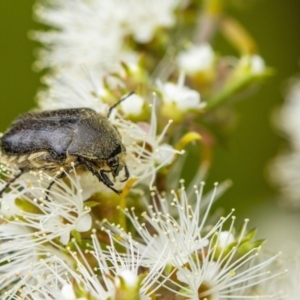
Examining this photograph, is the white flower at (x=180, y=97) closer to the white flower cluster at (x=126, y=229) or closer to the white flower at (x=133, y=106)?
the white flower cluster at (x=126, y=229)

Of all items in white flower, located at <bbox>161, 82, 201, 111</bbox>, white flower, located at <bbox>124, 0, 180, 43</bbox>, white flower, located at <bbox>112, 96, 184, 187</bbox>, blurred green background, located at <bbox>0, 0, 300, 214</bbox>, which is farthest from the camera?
blurred green background, located at <bbox>0, 0, 300, 214</bbox>

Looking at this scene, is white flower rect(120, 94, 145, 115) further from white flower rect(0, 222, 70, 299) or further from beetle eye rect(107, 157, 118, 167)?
white flower rect(0, 222, 70, 299)

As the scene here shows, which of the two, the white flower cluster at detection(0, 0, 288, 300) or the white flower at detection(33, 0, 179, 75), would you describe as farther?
the white flower at detection(33, 0, 179, 75)

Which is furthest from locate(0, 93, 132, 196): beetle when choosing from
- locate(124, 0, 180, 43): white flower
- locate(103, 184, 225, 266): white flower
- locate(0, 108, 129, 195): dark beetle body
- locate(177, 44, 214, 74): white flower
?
locate(124, 0, 180, 43): white flower

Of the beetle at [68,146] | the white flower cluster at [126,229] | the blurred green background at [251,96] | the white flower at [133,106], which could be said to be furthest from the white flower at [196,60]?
the blurred green background at [251,96]

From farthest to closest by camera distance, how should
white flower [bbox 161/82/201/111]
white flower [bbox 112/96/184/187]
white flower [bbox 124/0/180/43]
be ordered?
white flower [bbox 124/0/180/43] → white flower [bbox 161/82/201/111] → white flower [bbox 112/96/184/187]

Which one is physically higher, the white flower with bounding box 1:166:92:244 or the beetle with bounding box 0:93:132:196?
the beetle with bounding box 0:93:132:196

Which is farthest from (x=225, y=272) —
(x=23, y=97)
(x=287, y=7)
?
(x=287, y=7)

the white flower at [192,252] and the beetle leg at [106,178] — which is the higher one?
the beetle leg at [106,178]
